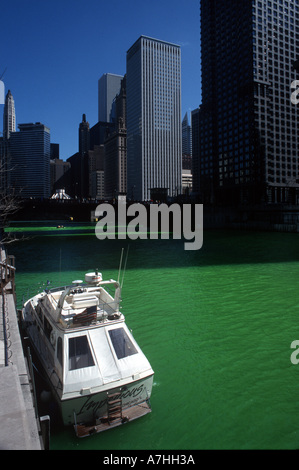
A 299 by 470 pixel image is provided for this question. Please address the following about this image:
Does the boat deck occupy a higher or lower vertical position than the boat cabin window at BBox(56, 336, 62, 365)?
lower

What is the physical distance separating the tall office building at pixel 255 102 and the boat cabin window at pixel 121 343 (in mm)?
135987

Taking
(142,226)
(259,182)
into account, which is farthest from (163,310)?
(259,182)

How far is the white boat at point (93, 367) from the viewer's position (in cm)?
982

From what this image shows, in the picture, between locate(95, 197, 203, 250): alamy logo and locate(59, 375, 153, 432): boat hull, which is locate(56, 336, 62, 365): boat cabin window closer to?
locate(59, 375, 153, 432): boat hull

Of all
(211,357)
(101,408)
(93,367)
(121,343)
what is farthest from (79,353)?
(211,357)

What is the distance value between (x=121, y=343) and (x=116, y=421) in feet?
7.17

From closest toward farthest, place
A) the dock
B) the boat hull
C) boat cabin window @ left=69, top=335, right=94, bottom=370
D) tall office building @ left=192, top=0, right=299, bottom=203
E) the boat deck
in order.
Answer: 1. the dock
2. the boat deck
3. the boat hull
4. boat cabin window @ left=69, top=335, right=94, bottom=370
5. tall office building @ left=192, top=0, right=299, bottom=203

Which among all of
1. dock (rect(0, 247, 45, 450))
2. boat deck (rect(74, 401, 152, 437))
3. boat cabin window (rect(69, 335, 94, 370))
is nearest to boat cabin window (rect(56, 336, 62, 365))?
boat cabin window (rect(69, 335, 94, 370))

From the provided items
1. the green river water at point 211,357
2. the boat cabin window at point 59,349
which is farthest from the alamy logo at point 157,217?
the boat cabin window at point 59,349

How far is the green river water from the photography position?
32.1 feet

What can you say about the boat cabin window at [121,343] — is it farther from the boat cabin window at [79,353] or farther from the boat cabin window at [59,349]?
the boat cabin window at [59,349]

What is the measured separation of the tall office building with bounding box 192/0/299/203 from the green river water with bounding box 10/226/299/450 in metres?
117

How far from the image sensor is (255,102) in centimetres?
13962

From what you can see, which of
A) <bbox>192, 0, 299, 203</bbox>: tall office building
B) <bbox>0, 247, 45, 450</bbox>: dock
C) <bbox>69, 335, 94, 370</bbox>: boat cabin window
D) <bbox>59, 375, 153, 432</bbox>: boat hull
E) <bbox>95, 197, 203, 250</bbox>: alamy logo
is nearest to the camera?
<bbox>0, 247, 45, 450</bbox>: dock
